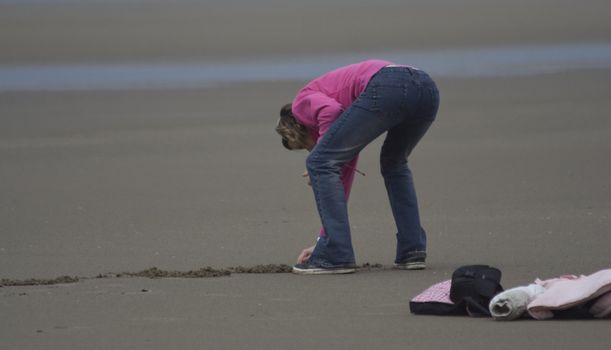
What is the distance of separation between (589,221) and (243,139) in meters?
4.34

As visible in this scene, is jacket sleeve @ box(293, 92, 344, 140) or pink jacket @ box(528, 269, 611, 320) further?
jacket sleeve @ box(293, 92, 344, 140)

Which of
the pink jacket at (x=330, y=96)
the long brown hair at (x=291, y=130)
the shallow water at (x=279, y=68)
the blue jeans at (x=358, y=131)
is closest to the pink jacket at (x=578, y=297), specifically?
the blue jeans at (x=358, y=131)

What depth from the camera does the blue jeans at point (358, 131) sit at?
6.96 metres

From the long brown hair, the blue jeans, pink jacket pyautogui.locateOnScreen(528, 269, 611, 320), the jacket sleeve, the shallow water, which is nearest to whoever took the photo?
pink jacket pyautogui.locateOnScreen(528, 269, 611, 320)

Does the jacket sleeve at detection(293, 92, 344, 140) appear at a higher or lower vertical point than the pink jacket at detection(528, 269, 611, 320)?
higher

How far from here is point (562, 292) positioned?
18.5 feet

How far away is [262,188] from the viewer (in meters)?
10.4

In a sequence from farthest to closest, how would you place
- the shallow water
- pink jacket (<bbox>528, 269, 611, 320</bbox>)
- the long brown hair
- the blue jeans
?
the shallow water → the long brown hair → the blue jeans → pink jacket (<bbox>528, 269, 611, 320</bbox>)

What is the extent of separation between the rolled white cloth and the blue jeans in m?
1.58

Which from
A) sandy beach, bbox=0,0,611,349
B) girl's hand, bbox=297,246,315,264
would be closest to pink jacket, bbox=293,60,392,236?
girl's hand, bbox=297,246,315,264

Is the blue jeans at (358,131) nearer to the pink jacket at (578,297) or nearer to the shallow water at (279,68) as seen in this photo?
the pink jacket at (578,297)

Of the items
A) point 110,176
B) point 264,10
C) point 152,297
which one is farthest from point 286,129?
point 264,10

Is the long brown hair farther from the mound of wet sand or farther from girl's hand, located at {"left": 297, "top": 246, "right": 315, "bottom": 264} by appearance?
the mound of wet sand

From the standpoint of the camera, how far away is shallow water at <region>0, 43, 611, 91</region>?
15680 mm
